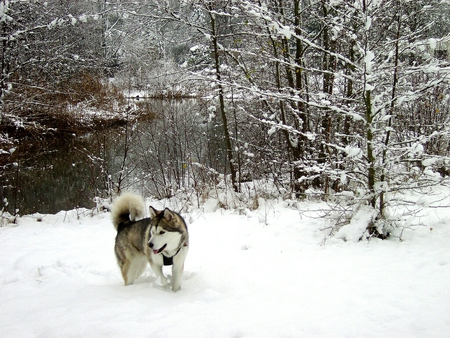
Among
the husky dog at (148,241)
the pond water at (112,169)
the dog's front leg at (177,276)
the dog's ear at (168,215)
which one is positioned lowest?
the dog's front leg at (177,276)

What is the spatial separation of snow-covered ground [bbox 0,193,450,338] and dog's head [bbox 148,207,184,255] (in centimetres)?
51

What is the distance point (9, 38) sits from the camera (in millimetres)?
7891

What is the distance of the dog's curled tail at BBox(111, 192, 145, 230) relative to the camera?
14.2 ft

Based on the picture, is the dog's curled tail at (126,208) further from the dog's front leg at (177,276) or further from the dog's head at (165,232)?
the dog's front leg at (177,276)

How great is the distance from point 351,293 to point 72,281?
3.24 m

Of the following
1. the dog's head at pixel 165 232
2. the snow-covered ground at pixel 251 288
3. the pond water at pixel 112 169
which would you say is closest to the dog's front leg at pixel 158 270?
the snow-covered ground at pixel 251 288

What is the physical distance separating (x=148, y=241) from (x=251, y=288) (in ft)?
4.19

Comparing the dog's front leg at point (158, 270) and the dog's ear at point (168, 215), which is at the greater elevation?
the dog's ear at point (168, 215)

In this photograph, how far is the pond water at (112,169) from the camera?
29.2 ft

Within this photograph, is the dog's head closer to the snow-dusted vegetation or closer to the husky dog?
the husky dog

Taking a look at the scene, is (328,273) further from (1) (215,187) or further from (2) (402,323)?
(1) (215,187)

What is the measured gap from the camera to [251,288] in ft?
11.1

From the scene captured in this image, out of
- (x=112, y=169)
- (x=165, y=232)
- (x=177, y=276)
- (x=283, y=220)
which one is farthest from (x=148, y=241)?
(x=112, y=169)

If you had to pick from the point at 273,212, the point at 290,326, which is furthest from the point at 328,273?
the point at 273,212
